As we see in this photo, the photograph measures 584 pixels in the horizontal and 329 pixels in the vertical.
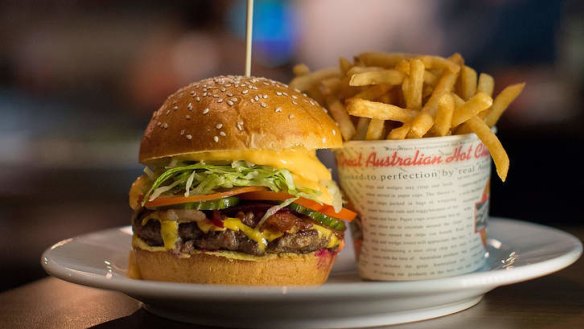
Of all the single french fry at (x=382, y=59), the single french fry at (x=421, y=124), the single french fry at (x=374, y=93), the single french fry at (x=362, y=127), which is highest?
the single french fry at (x=382, y=59)

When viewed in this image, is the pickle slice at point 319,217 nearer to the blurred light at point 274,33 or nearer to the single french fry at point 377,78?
the single french fry at point 377,78

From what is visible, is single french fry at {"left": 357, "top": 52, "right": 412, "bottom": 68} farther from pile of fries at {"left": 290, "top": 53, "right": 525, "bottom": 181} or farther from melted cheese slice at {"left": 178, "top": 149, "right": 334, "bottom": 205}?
melted cheese slice at {"left": 178, "top": 149, "right": 334, "bottom": 205}

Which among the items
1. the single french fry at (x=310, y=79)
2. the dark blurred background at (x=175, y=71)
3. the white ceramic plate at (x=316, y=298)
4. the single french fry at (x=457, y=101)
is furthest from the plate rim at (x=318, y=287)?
→ the dark blurred background at (x=175, y=71)

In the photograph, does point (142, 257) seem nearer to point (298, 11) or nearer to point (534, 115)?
point (534, 115)

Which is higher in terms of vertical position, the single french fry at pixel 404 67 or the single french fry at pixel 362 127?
the single french fry at pixel 404 67

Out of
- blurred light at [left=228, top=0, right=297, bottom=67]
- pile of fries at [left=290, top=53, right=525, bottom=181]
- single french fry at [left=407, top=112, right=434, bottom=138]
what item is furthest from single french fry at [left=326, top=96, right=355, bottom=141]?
blurred light at [left=228, top=0, right=297, bottom=67]

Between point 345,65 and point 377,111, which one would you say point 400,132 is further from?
point 345,65

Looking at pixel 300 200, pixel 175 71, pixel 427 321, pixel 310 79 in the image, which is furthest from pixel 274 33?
pixel 427 321
